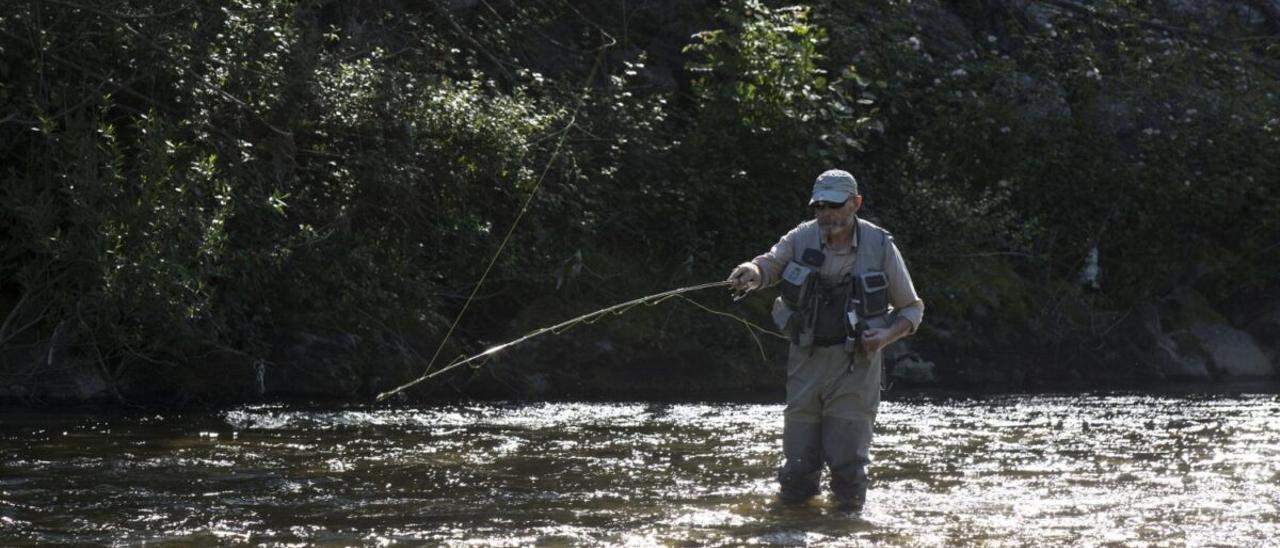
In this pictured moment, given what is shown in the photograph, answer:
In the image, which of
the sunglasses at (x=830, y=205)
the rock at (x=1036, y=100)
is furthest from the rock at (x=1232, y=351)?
the sunglasses at (x=830, y=205)

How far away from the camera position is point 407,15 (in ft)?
46.4

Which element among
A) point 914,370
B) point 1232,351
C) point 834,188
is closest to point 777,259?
point 834,188

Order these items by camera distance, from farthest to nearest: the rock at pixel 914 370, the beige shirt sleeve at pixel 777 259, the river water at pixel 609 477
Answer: the rock at pixel 914 370
the beige shirt sleeve at pixel 777 259
the river water at pixel 609 477

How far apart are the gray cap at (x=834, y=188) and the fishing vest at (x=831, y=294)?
25 cm

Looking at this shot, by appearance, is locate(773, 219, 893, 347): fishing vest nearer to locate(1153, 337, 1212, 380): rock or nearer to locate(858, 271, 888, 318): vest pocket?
locate(858, 271, 888, 318): vest pocket

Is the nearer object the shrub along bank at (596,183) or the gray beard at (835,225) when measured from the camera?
the gray beard at (835,225)

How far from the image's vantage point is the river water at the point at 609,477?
273 inches

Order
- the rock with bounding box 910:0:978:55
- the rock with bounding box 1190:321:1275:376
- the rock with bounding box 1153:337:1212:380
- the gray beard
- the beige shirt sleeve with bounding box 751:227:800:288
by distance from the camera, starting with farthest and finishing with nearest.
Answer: the rock with bounding box 910:0:978:55
the rock with bounding box 1190:321:1275:376
the rock with bounding box 1153:337:1212:380
the beige shirt sleeve with bounding box 751:227:800:288
the gray beard

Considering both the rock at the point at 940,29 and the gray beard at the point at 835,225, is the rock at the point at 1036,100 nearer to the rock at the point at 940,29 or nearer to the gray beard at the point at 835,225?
the rock at the point at 940,29

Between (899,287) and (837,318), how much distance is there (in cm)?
32

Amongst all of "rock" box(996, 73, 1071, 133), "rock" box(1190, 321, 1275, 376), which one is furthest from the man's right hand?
"rock" box(996, 73, 1071, 133)

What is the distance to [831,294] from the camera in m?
7.13

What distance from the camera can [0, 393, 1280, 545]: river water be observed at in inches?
273

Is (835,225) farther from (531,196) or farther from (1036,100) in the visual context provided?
(1036,100)
